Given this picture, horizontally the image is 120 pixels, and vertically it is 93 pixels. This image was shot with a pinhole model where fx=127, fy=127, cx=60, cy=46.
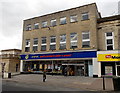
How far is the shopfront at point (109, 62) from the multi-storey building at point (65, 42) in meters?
0.97

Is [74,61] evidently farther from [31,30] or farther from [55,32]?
[31,30]

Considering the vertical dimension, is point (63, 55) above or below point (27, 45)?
below

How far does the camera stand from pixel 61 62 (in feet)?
74.1

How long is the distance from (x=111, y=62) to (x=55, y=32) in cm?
1101

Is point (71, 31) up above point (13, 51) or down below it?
above

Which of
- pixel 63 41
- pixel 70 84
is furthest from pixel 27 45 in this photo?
pixel 70 84

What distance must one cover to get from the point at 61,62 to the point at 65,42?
3.62 metres

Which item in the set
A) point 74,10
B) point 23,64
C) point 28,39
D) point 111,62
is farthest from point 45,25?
point 111,62

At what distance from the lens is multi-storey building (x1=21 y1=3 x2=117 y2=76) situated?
66.4 ft

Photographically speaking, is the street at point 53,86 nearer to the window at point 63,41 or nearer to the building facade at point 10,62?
the window at point 63,41

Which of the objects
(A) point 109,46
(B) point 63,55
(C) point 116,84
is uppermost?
(A) point 109,46

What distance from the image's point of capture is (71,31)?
2219 centimetres

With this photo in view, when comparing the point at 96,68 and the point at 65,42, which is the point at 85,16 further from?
the point at 96,68

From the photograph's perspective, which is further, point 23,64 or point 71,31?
point 23,64
